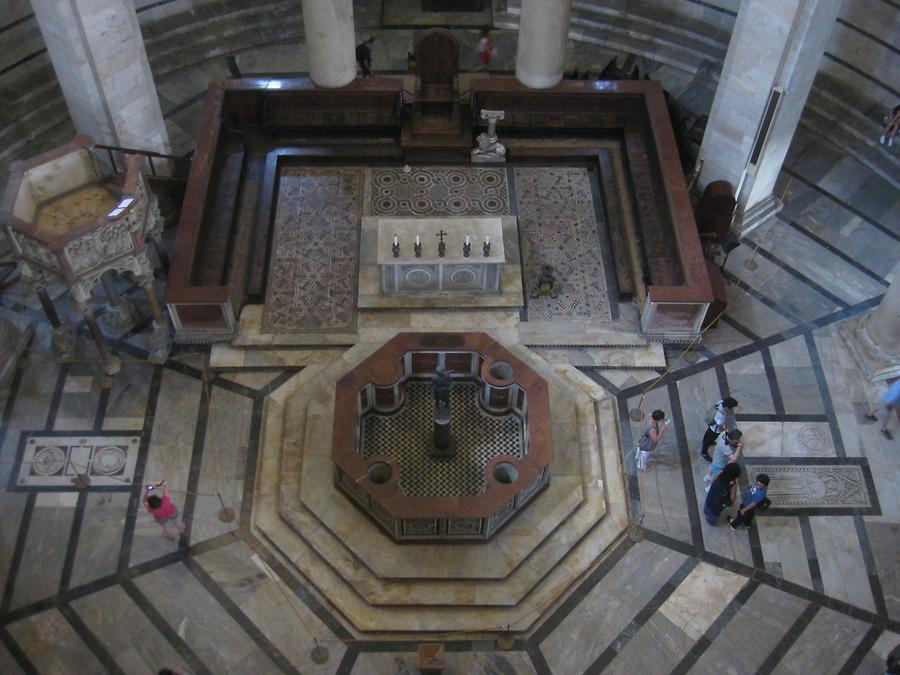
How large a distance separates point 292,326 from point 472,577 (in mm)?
3932

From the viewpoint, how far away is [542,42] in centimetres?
1363

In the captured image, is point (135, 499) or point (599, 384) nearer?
point (135, 499)

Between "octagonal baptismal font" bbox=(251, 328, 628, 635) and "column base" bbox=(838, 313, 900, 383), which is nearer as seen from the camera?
"octagonal baptismal font" bbox=(251, 328, 628, 635)

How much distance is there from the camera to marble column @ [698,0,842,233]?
37.8 feet

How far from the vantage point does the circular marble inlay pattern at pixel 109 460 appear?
36.2 ft

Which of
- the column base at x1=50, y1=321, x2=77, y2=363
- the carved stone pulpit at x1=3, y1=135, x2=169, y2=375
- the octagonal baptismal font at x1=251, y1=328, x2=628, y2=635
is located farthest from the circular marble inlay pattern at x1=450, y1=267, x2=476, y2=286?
the column base at x1=50, y1=321, x2=77, y2=363

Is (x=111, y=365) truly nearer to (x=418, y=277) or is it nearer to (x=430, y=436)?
(x=418, y=277)

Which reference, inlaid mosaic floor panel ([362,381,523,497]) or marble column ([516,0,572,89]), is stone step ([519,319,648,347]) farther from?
marble column ([516,0,572,89])

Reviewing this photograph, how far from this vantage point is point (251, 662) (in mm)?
9750

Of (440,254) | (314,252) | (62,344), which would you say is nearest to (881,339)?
(440,254)

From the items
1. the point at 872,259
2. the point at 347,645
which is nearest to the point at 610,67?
the point at 872,259

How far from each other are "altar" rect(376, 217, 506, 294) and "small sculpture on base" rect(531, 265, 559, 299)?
1.72 ft

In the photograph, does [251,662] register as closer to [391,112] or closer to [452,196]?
[452,196]

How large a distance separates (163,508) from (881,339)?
27.1 ft
